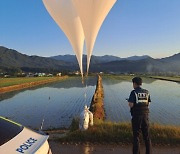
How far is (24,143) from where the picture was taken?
167 inches

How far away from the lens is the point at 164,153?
26.0ft

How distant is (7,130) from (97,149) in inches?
165

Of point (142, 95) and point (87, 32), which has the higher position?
point (87, 32)

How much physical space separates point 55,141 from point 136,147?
2957mm

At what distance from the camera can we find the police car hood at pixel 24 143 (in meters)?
3.98

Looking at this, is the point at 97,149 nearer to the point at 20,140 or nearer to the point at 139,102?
the point at 139,102

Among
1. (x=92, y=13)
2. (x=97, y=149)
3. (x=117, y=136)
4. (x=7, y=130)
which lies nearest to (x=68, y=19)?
(x=92, y=13)

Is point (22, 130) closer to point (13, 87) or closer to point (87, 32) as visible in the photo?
point (87, 32)

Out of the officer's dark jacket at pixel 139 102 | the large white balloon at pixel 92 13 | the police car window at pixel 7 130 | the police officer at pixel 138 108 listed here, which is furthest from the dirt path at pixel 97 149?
the police car window at pixel 7 130

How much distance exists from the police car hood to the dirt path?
11.6 feet

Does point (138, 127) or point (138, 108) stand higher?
point (138, 108)

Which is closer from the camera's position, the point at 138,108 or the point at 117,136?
the point at 138,108

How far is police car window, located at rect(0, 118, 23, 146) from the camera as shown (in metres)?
4.28

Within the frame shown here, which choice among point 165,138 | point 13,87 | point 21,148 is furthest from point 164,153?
point 13,87
